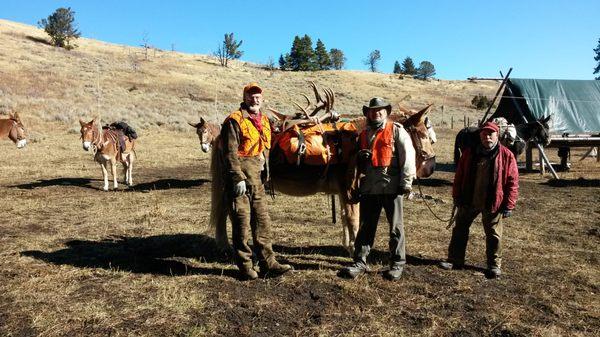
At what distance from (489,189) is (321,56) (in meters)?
84.4

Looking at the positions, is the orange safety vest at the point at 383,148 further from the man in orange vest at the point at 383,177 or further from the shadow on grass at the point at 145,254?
the shadow on grass at the point at 145,254

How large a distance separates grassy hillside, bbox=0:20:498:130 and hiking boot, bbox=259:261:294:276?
9414 mm

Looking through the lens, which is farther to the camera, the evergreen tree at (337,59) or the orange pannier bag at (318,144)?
the evergreen tree at (337,59)

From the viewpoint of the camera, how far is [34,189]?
11.2 meters

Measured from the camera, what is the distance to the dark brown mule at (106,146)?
11.5 m

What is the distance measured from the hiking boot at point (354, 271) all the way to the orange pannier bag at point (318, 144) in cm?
136

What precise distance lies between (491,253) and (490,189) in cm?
81

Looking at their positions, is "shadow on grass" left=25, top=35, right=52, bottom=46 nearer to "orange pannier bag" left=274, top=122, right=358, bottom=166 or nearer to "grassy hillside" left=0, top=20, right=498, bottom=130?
"grassy hillside" left=0, top=20, right=498, bottom=130

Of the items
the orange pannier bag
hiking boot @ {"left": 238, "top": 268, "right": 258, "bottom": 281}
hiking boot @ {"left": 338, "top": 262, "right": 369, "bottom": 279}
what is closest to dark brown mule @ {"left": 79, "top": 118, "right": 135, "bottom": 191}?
the orange pannier bag

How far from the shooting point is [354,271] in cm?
523

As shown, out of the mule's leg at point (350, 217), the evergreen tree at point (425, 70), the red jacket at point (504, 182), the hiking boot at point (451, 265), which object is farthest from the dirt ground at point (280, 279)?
the evergreen tree at point (425, 70)

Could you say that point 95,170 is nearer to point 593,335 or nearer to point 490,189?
point 490,189

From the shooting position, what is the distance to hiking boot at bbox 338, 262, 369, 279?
5227 mm

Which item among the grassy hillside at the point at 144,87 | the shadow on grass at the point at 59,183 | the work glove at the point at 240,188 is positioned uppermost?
the grassy hillside at the point at 144,87
